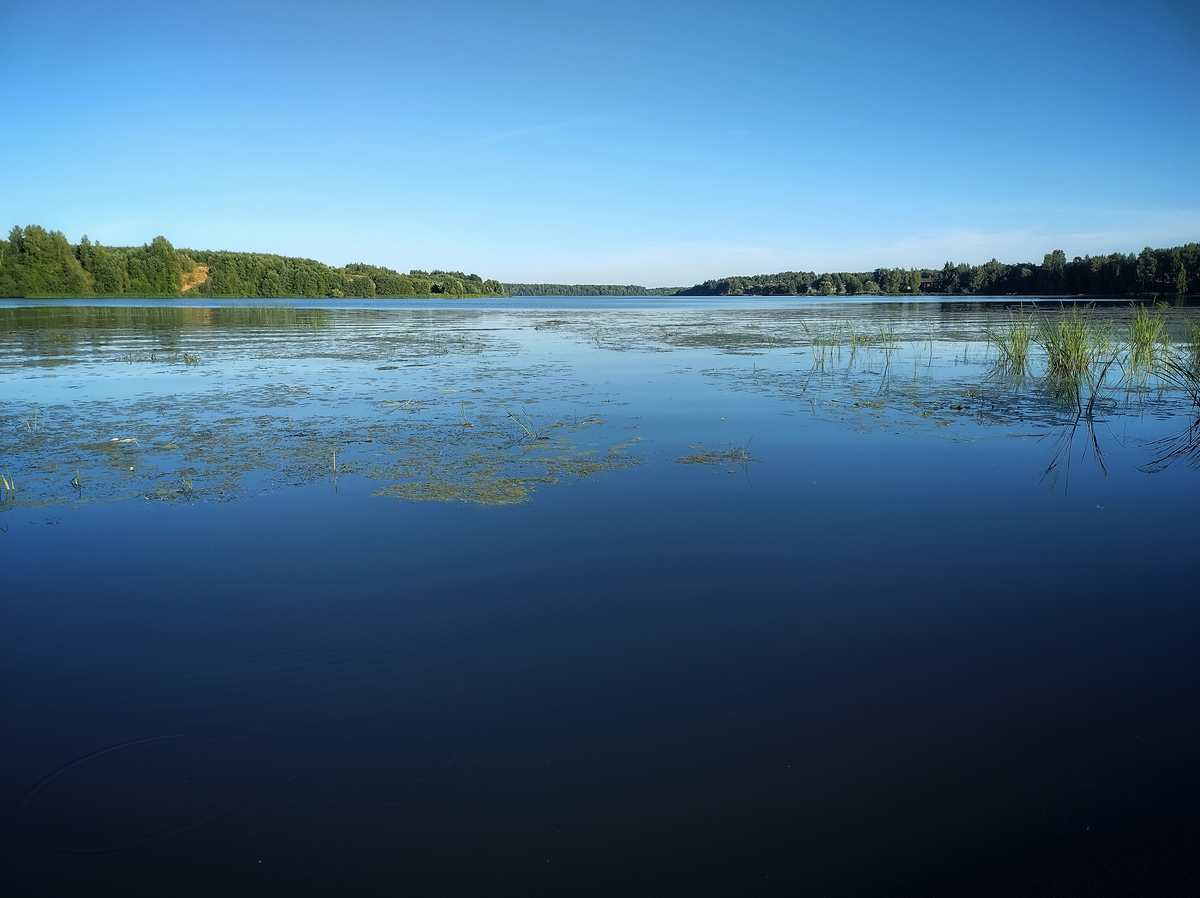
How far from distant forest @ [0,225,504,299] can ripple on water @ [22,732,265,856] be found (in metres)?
51.8

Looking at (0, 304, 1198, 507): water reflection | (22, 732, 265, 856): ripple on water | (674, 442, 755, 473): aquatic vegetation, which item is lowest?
(22, 732, 265, 856): ripple on water

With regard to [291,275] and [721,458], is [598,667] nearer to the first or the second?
[721,458]

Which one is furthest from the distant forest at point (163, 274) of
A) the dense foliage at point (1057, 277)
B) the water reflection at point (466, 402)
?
the dense foliage at point (1057, 277)

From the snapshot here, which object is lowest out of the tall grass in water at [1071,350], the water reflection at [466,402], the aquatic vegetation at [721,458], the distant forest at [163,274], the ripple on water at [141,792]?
the ripple on water at [141,792]

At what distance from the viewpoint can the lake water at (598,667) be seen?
4.93 feet

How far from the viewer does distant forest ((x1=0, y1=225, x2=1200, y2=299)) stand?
40594 mm

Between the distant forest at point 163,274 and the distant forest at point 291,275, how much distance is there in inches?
2.6

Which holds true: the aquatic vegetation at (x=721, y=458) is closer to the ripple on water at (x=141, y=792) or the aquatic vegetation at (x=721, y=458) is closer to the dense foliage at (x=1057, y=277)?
the ripple on water at (x=141, y=792)

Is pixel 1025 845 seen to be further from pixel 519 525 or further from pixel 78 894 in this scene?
pixel 519 525

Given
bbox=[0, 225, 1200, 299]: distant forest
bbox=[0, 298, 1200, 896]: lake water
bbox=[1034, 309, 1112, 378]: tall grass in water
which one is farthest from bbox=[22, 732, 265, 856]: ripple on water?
bbox=[0, 225, 1200, 299]: distant forest

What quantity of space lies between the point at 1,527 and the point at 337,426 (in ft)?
8.20

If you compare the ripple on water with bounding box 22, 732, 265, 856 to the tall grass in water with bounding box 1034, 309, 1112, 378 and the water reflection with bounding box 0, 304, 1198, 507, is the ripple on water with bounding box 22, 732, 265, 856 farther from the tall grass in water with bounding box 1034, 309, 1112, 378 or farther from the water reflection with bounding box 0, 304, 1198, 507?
the tall grass in water with bounding box 1034, 309, 1112, 378

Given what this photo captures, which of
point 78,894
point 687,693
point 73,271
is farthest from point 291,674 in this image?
point 73,271

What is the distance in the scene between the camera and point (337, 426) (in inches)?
224
